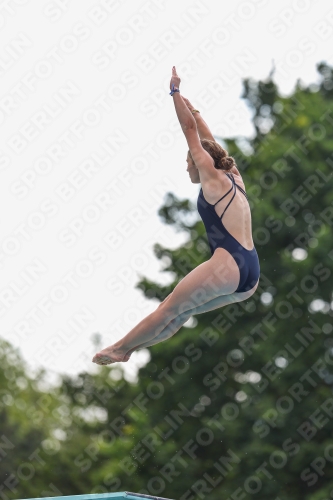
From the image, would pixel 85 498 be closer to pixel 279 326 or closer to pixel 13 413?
pixel 279 326

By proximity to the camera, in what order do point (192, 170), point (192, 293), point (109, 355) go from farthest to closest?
point (109, 355) < point (192, 170) < point (192, 293)

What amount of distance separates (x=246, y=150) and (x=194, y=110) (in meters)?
10.0

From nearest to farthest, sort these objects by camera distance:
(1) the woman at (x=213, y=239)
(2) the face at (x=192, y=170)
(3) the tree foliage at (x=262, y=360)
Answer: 1. (1) the woman at (x=213, y=239)
2. (2) the face at (x=192, y=170)
3. (3) the tree foliage at (x=262, y=360)

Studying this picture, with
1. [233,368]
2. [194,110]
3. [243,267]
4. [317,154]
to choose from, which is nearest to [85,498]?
[243,267]

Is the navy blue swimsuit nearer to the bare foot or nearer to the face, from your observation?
the face

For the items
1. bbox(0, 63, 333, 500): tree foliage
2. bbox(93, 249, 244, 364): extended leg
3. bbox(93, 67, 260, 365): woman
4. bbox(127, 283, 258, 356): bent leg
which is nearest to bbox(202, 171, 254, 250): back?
bbox(93, 67, 260, 365): woman

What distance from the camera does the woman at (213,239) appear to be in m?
4.72

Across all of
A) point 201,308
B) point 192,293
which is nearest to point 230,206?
point 192,293

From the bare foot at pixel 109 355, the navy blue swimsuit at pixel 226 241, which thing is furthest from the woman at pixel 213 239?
the bare foot at pixel 109 355

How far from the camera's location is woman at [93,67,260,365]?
4723mm

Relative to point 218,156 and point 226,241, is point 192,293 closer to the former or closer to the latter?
point 226,241

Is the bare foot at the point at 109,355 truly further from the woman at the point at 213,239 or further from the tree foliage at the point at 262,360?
the tree foliage at the point at 262,360

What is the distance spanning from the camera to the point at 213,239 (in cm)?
485

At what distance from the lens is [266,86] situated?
1548cm
